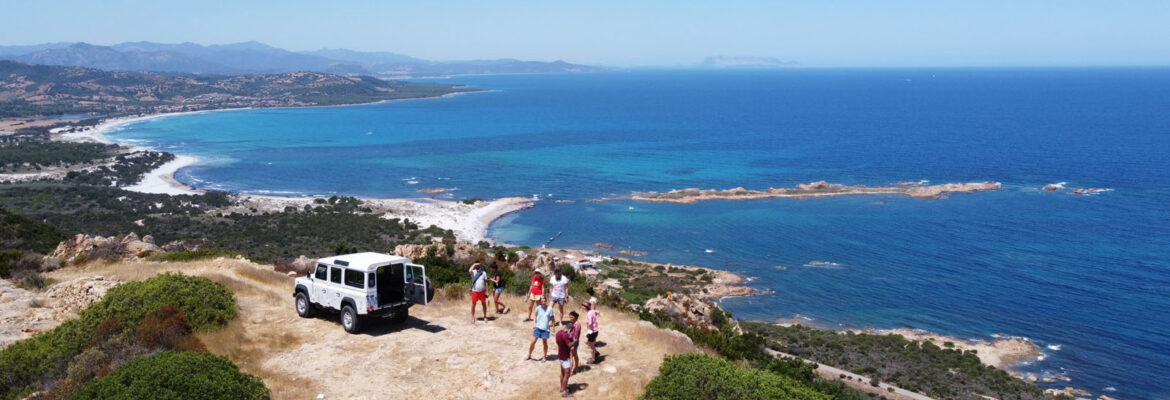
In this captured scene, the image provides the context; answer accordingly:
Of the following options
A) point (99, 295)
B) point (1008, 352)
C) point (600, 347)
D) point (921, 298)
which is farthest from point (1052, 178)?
point (99, 295)

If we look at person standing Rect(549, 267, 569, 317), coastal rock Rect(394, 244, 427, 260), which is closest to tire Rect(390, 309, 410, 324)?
person standing Rect(549, 267, 569, 317)

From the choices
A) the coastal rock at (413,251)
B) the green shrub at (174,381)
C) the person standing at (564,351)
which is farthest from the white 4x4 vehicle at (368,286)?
the coastal rock at (413,251)

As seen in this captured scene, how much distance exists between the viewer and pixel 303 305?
56.0 ft

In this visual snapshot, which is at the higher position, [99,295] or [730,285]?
[99,295]

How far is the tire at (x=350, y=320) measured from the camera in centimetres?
1556

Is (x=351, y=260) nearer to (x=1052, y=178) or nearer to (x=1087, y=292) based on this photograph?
(x=1087, y=292)

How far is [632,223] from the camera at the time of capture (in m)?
64.1

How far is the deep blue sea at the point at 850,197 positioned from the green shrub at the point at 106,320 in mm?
29941

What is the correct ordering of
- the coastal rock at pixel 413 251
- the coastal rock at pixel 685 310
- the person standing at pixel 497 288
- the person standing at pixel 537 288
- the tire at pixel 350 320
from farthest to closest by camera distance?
the coastal rock at pixel 413 251
the coastal rock at pixel 685 310
the person standing at pixel 497 288
the person standing at pixel 537 288
the tire at pixel 350 320

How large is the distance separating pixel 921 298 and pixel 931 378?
14.8 metres

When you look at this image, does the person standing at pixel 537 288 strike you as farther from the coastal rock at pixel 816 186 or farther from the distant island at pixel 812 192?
the coastal rock at pixel 816 186

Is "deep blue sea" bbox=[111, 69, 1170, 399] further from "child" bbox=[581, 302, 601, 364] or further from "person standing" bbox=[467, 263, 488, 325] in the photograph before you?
"child" bbox=[581, 302, 601, 364]

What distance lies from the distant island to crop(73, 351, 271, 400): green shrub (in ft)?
207

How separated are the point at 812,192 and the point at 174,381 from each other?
7184 cm
